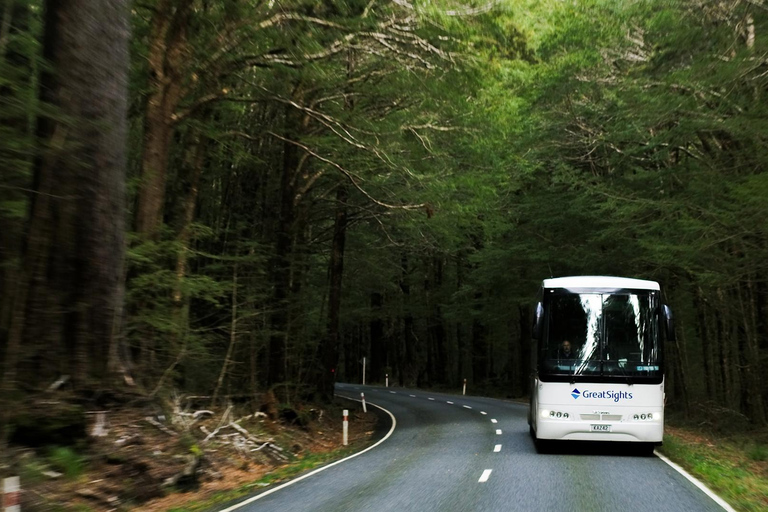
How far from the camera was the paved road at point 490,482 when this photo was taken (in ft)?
28.6

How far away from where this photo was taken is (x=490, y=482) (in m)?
10.4

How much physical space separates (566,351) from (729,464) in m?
3.76

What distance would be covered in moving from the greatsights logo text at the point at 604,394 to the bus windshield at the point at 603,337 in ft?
Answer: 0.86

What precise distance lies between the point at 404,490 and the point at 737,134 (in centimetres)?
1038

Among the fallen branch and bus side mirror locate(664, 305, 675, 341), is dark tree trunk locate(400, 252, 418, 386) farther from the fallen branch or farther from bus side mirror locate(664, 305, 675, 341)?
the fallen branch

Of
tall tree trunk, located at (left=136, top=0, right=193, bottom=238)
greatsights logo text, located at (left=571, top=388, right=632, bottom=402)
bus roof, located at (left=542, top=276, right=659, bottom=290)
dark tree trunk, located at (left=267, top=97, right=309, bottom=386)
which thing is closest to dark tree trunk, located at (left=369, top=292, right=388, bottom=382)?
dark tree trunk, located at (left=267, top=97, right=309, bottom=386)

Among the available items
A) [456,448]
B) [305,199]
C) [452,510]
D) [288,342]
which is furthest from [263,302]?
[452,510]

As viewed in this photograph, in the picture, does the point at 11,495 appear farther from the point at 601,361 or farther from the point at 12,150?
the point at 601,361

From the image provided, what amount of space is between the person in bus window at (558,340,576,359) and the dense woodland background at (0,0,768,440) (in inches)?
183

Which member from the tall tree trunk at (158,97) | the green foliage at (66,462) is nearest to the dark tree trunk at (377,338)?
the tall tree trunk at (158,97)

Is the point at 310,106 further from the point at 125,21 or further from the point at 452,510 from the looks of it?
the point at 452,510

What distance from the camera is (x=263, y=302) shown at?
19.9m

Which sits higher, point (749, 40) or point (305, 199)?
point (749, 40)

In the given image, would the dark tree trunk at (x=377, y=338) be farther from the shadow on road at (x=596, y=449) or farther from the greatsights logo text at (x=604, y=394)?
the greatsights logo text at (x=604, y=394)
